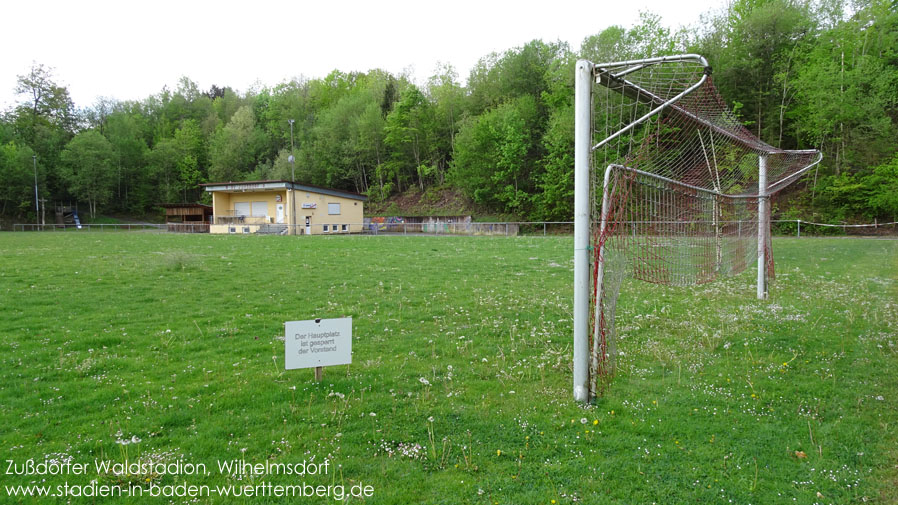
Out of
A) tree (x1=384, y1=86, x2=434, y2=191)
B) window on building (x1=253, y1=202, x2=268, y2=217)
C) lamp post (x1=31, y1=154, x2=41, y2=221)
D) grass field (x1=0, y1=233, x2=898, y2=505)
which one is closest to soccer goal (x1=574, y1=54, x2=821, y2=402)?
grass field (x1=0, y1=233, x2=898, y2=505)

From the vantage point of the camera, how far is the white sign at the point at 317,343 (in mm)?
4543

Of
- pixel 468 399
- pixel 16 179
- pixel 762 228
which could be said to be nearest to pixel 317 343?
pixel 468 399

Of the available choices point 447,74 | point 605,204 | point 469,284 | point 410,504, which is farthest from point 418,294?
point 447,74

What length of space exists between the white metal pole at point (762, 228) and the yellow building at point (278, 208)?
38.1 meters

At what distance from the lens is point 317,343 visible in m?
4.69

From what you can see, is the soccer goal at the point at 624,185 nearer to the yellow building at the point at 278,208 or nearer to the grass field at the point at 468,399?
the grass field at the point at 468,399

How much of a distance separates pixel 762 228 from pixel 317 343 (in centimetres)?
1039

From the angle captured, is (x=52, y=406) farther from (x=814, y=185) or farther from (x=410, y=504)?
(x=814, y=185)

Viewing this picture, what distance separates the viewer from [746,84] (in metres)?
40.3

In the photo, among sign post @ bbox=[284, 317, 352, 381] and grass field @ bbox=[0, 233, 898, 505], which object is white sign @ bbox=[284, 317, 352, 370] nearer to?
sign post @ bbox=[284, 317, 352, 381]

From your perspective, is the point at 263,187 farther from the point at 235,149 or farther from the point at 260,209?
the point at 235,149

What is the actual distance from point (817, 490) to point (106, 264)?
16992mm

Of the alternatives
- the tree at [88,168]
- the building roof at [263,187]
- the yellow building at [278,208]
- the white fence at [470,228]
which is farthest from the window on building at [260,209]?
the tree at [88,168]

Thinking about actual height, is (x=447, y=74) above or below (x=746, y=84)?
above
